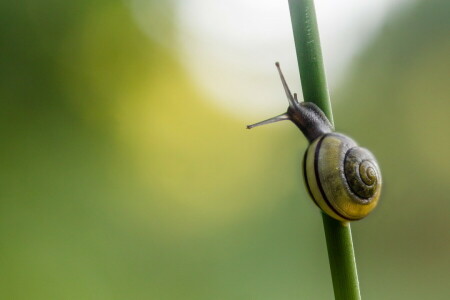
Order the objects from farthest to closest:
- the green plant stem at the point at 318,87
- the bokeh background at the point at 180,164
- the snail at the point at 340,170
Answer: the bokeh background at the point at 180,164 < the snail at the point at 340,170 < the green plant stem at the point at 318,87

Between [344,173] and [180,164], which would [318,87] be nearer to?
[344,173]

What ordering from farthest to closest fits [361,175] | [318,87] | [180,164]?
[180,164] → [361,175] → [318,87]

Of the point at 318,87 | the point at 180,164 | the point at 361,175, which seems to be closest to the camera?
the point at 318,87

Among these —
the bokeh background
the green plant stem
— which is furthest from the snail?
the bokeh background

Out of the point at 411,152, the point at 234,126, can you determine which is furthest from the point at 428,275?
the point at 234,126

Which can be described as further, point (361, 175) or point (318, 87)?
point (361, 175)

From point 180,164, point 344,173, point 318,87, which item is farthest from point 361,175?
point 180,164

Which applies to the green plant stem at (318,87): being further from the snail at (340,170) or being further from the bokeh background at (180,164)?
the bokeh background at (180,164)

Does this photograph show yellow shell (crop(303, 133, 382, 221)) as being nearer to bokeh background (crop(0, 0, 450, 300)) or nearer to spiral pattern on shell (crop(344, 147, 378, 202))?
spiral pattern on shell (crop(344, 147, 378, 202))

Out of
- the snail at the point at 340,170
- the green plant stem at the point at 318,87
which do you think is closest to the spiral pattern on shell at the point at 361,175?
the snail at the point at 340,170
